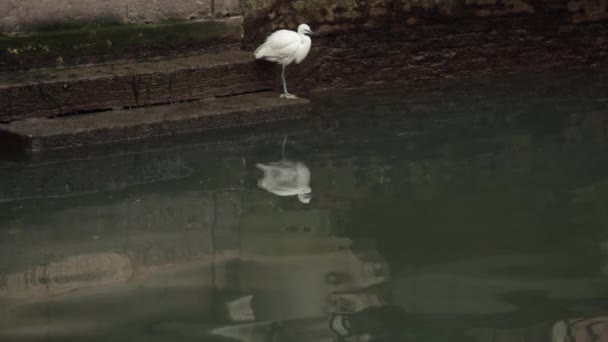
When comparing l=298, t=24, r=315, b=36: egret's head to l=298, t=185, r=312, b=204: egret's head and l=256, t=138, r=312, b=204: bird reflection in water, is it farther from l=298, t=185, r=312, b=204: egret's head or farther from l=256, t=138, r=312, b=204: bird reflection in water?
l=298, t=185, r=312, b=204: egret's head

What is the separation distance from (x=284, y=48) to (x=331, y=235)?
2.15 meters

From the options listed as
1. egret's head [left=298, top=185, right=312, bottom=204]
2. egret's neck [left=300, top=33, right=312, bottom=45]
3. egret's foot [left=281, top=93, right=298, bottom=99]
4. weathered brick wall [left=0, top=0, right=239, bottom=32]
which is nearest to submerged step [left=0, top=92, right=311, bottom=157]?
egret's foot [left=281, top=93, right=298, bottom=99]

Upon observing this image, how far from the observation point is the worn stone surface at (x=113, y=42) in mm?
6504

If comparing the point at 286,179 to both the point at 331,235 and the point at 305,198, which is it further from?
the point at 331,235

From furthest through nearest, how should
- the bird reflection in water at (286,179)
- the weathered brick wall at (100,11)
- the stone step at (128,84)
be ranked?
1. the weathered brick wall at (100,11)
2. the stone step at (128,84)
3. the bird reflection in water at (286,179)

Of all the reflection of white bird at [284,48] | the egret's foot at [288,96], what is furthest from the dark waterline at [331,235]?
the reflection of white bird at [284,48]

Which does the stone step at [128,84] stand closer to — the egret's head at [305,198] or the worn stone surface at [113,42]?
the worn stone surface at [113,42]

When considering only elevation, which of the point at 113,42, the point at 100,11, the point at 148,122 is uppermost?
the point at 100,11

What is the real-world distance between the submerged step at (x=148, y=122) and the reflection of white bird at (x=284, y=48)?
21 centimetres

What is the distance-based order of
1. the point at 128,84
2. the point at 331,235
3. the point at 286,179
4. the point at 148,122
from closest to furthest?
the point at 331,235, the point at 286,179, the point at 148,122, the point at 128,84

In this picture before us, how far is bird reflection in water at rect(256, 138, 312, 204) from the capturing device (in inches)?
210

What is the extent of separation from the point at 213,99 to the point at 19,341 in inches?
123

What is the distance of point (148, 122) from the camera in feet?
20.4

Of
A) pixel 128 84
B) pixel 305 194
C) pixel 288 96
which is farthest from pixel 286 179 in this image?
pixel 128 84
